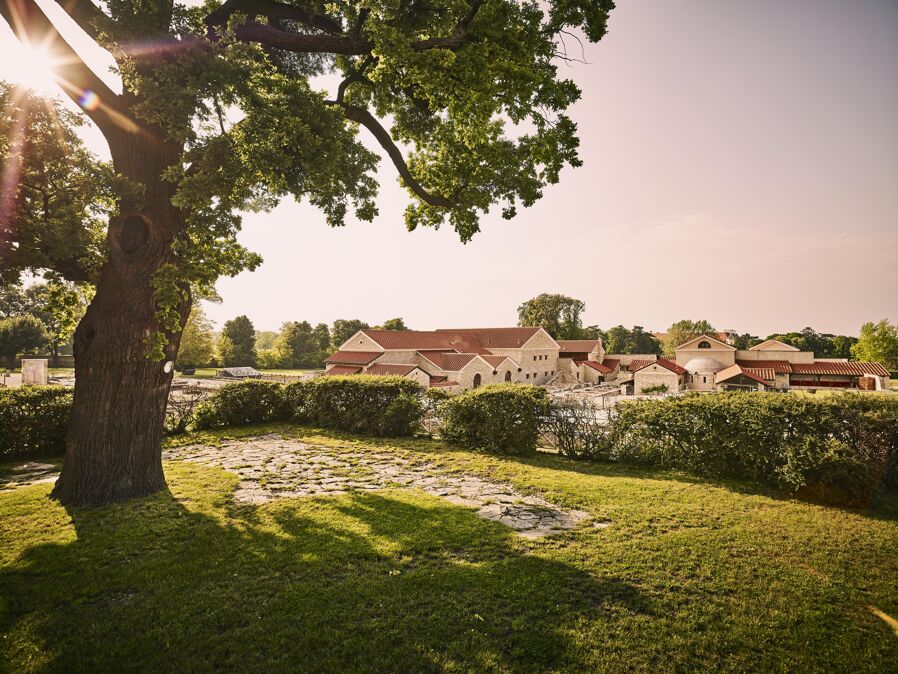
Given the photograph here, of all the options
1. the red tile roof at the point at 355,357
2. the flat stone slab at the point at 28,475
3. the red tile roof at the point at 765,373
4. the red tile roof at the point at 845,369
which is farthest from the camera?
the red tile roof at the point at 765,373

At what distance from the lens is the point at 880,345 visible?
66.1 metres

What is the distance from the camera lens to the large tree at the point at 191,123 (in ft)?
20.9

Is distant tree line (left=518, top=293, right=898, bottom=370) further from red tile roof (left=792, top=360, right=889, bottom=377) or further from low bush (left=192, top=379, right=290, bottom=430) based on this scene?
low bush (left=192, top=379, right=290, bottom=430)

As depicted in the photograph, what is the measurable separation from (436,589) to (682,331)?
112 m

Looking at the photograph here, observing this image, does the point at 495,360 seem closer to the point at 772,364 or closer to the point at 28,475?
the point at 772,364

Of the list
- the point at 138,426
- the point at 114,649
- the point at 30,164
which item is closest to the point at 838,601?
the point at 114,649

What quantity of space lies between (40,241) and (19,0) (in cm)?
379

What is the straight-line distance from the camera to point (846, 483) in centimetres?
737

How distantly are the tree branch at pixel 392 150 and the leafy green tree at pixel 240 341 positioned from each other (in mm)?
73125

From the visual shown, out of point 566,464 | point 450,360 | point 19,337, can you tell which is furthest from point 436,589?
point 19,337

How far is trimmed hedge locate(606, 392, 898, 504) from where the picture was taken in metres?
7.58

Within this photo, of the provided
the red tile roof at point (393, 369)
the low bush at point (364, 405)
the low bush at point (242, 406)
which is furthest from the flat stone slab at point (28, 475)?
the red tile roof at point (393, 369)

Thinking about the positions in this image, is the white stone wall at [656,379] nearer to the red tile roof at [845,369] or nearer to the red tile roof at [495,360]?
the red tile roof at [845,369]

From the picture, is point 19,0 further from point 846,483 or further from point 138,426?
point 846,483
